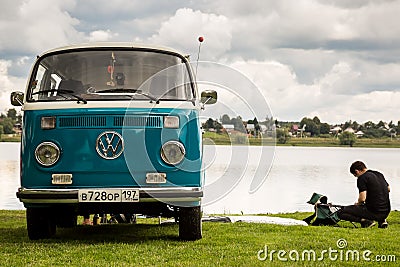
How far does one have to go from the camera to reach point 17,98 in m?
9.55

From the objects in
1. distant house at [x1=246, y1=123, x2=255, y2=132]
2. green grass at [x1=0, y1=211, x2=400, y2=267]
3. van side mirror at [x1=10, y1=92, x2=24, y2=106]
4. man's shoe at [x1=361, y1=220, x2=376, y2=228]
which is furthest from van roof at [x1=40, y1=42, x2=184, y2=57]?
man's shoe at [x1=361, y1=220, x2=376, y2=228]

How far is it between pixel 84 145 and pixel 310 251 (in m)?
3.06

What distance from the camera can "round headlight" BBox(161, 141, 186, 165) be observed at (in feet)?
28.8

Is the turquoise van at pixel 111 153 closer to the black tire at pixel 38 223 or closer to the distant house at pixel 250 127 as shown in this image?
→ the black tire at pixel 38 223

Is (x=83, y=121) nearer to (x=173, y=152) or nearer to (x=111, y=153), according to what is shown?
(x=111, y=153)

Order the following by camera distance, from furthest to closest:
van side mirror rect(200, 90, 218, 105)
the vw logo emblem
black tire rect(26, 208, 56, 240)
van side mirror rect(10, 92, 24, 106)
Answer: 1. van side mirror rect(200, 90, 218, 105)
2. van side mirror rect(10, 92, 24, 106)
3. black tire rect(26, 208, 56, 240)
4. the vw logo emblem

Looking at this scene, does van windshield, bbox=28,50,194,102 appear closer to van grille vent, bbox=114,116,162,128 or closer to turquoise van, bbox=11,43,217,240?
turquoise van, bbox=11,43,217,240

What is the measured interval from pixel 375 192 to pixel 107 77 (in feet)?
17.3

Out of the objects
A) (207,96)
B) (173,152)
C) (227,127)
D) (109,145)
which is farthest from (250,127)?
(109,145)

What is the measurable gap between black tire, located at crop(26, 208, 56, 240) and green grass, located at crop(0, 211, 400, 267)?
0.14 m

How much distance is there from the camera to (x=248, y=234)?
993cm

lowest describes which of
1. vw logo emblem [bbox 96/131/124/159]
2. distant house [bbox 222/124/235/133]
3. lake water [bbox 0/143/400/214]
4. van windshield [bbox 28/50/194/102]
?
lake water [bbox 0/143/400/214]

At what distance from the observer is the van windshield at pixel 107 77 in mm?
9109

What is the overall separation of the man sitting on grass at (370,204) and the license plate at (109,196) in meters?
4.77
